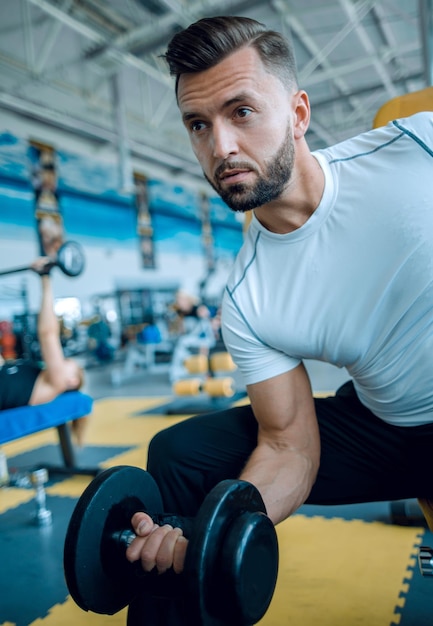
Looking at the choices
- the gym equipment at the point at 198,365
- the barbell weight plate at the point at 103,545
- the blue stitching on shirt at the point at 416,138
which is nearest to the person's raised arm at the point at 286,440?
the barbell weight plate at the point at 103,545

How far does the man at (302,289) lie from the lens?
35.9 inches

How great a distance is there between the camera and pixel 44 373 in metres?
2.41

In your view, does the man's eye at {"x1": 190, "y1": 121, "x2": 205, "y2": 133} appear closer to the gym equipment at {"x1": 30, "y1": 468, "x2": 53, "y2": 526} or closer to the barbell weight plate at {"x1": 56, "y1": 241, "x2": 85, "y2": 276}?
the gym equipment at {"x1": 30, "y1": 468, "x2": 53, "y2": 526}

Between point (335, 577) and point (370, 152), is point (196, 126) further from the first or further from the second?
point (335, 577)

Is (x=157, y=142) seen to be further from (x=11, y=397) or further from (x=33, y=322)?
(x=11, y=397)

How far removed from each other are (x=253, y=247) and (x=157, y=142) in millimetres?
7695

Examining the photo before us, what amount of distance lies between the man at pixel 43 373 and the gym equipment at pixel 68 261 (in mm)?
59

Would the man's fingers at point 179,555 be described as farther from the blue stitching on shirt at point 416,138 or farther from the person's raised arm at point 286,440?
the blue stitching on shirt at point 416,138

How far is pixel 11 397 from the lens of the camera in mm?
2256

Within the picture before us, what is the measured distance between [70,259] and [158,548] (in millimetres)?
2157

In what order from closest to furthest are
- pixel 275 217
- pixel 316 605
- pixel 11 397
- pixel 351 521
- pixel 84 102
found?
1. pixel 275 217
2. pixel 316 605
3. pixel 351 521
4. pixel 11 397
5. pixel 84 102

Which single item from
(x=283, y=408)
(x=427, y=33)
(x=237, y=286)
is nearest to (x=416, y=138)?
(x=237, y=286)

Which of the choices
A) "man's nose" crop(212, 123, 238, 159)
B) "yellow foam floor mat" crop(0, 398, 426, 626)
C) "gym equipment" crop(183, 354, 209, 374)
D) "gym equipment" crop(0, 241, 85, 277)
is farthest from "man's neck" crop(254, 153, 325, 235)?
"gym equipment" crop(183, 354, 209, 374)

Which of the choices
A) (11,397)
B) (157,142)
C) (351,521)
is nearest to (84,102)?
(157,142)
